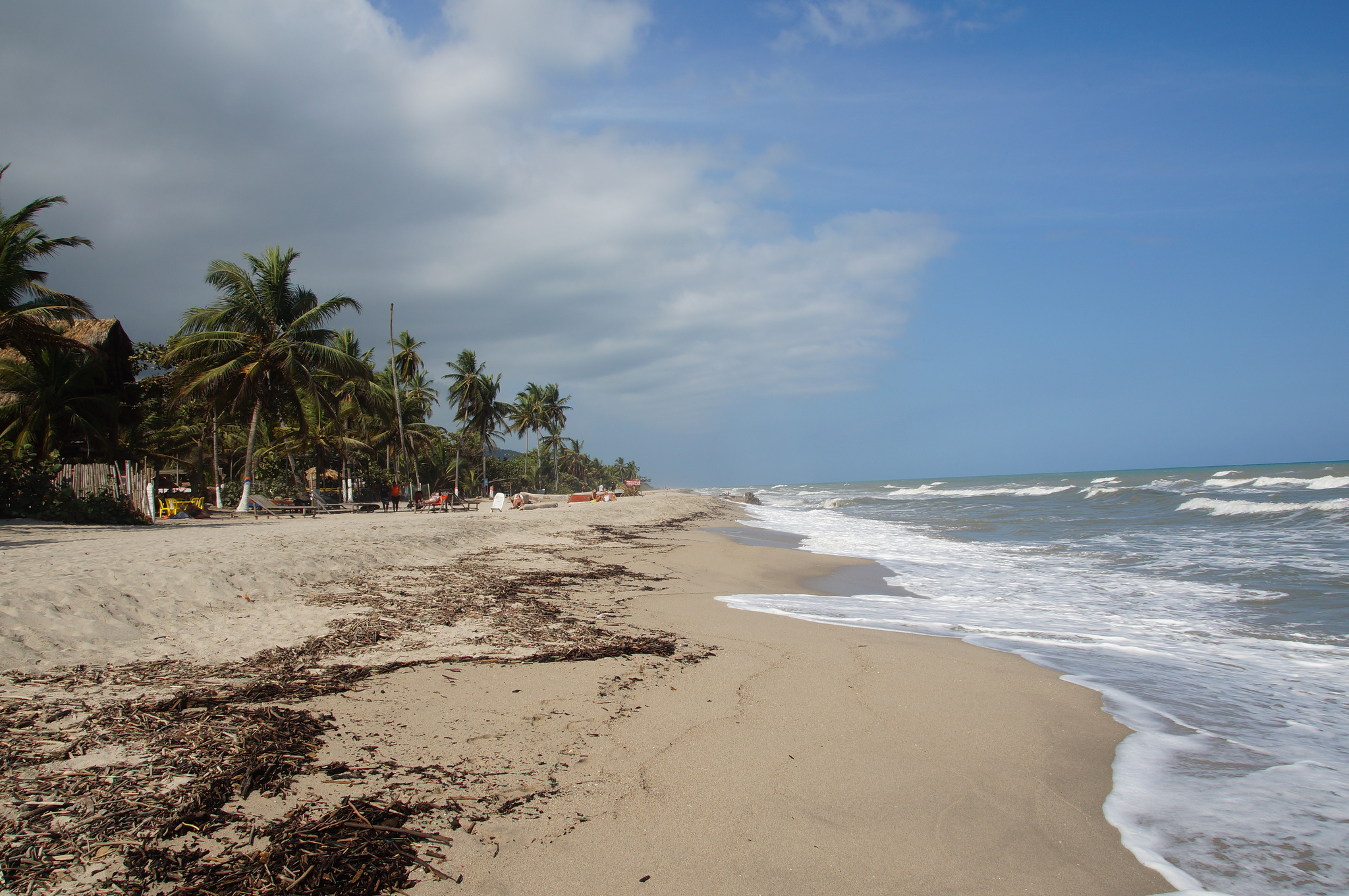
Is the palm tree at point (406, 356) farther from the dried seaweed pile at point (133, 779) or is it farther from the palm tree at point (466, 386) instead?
the dried seaweed pile at point (133, 779)

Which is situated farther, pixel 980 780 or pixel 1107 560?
pixel 1107 560

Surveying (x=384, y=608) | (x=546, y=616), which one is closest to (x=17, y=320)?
(x=384, y=608)

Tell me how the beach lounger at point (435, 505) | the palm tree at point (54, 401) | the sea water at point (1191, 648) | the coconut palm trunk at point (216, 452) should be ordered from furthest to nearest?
the beach lounger at point (435, 505)
the coconut palm trunk at point (216, 452)
the palm tree at point (54, 401)
the sea water at point (1191, 648)

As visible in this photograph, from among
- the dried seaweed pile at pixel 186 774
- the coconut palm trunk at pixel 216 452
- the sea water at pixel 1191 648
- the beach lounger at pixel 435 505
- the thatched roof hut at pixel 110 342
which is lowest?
the sea water at pixel 1191 648

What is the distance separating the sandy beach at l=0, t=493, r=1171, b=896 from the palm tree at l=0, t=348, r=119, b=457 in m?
13.5

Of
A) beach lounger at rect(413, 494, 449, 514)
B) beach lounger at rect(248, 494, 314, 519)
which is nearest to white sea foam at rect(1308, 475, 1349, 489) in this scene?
beach lounger at rect(413, 494, 449, 514)

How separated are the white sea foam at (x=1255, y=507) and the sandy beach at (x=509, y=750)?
951 inches

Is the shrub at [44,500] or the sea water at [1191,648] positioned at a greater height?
the shrub at [44,500]

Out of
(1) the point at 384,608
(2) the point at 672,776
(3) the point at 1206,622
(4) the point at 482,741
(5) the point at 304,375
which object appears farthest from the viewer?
(5) the point at 304,375

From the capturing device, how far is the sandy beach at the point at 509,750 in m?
2.41

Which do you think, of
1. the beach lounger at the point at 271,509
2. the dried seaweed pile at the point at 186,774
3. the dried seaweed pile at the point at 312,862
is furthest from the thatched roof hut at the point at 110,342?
the dried seaweed pile at the point at 312,862

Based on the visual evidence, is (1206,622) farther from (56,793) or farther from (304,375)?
(304,375)

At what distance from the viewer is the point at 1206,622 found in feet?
24.2

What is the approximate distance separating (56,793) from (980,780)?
409 cm
